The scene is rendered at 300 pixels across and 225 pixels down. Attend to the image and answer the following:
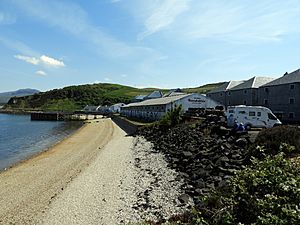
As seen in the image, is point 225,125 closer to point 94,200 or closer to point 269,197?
point 94,200

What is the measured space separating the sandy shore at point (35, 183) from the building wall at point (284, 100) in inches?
982

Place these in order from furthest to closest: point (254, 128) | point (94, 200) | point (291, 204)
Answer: point (254, 128) → point (94, 200) → point (291, 204)

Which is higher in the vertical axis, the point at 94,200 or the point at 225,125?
the point at 225,125

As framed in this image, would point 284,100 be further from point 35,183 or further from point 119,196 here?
point 35,183

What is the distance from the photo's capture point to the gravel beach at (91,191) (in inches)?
517

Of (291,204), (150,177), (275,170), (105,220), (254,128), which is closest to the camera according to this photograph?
(291,204)

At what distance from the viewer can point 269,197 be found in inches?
261

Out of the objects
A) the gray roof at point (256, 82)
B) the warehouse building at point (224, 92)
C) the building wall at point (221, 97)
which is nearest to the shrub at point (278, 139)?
the gray roof at point (256, 82)

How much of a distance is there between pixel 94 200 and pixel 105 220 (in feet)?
9.23

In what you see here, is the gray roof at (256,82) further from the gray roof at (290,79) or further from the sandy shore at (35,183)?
the sandy shore at (35,183)

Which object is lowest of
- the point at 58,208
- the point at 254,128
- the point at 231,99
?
the point at 58,208

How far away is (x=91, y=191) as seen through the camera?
16.9 metres

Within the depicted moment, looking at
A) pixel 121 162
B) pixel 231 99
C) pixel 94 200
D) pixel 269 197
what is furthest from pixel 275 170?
pixel 231 99

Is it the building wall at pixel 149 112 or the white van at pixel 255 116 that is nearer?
the white van at pixel 255 116
